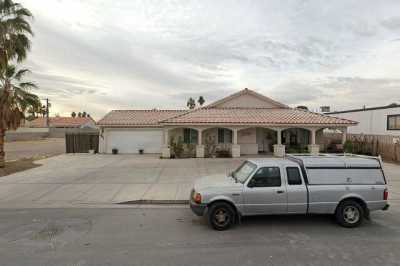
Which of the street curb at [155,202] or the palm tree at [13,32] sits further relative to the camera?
Result: the palm tree at [13,32]

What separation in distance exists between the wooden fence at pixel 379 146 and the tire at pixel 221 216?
15908 mm

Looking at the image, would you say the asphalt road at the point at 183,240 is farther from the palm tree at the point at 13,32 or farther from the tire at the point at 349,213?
the palm tree at the point at 13,32

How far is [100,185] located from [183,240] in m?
5.91

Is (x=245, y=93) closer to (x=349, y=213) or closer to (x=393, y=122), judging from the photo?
(x=393, y=122)

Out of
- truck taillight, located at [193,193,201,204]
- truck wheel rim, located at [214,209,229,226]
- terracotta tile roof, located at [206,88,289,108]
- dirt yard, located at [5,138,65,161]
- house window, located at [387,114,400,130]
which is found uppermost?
terracotta tile roof, located at [206,88,289,108]

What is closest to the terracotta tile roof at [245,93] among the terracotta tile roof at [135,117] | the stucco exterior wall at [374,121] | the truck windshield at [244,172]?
the terracotta tile roof at [135,117]

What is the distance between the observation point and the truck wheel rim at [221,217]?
5273 millimetres

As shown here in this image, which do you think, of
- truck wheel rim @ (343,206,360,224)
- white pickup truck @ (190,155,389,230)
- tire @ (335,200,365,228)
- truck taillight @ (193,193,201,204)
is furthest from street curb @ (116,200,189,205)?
truck wheel rim @ (343,206,360,224)

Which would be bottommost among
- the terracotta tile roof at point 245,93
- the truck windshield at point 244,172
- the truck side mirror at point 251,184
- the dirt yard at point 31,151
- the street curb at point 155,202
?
the dirt yard at point 31,151

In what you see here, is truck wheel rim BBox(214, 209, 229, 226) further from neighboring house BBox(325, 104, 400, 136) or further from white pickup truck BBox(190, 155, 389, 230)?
neighboring house BBox(325, 104, 400, 136)

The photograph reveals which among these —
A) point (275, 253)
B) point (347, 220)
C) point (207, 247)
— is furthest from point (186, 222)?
point (347, 220)

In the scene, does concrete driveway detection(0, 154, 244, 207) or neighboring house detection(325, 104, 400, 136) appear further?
neighboring house detection(325, 104, 400, 136)

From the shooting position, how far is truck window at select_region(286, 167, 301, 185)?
544 centimetres

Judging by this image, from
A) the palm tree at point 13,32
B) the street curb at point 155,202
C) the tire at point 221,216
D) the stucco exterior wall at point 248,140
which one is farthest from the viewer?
the stucco exterior wall at point 248,140
